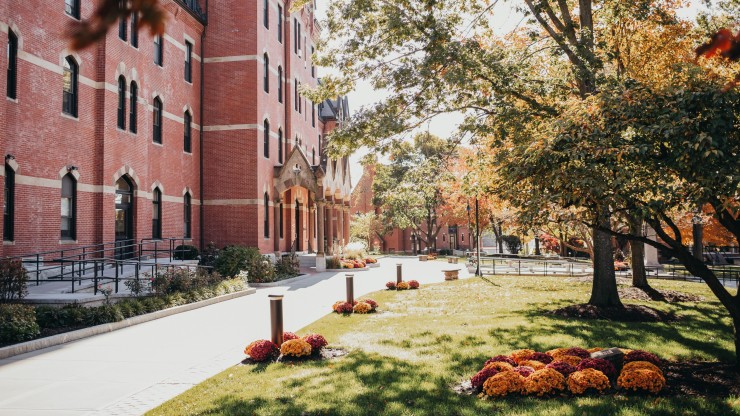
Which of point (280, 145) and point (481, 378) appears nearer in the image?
point (481, 378)

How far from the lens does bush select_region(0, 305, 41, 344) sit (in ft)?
32.1

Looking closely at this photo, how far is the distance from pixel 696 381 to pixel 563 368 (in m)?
1.77

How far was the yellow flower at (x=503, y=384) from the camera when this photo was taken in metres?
6.51

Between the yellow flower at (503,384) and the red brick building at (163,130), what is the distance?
37.0 feet

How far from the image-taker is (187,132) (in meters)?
28.2

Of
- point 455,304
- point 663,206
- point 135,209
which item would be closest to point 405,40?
point 455,304

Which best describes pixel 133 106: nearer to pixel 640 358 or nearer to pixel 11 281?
pixel 11 281

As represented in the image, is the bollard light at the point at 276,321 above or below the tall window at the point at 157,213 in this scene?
below

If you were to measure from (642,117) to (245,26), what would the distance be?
25747mm

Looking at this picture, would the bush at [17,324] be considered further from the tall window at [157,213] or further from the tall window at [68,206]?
the tall window at [157,213]

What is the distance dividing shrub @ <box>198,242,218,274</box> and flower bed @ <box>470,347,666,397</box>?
1710cm

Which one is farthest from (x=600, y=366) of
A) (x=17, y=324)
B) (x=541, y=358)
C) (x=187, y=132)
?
(x=187, y=132)

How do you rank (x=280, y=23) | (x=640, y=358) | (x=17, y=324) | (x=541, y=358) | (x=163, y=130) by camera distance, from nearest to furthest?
(x=640, y=358) < (x=541, y=358) < (x=17, y=324) < (x=163, y=130) < (x=280, y=23)

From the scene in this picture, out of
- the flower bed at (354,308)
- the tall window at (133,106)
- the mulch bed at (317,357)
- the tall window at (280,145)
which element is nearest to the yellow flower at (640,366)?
the mulch bed at (317,357)
